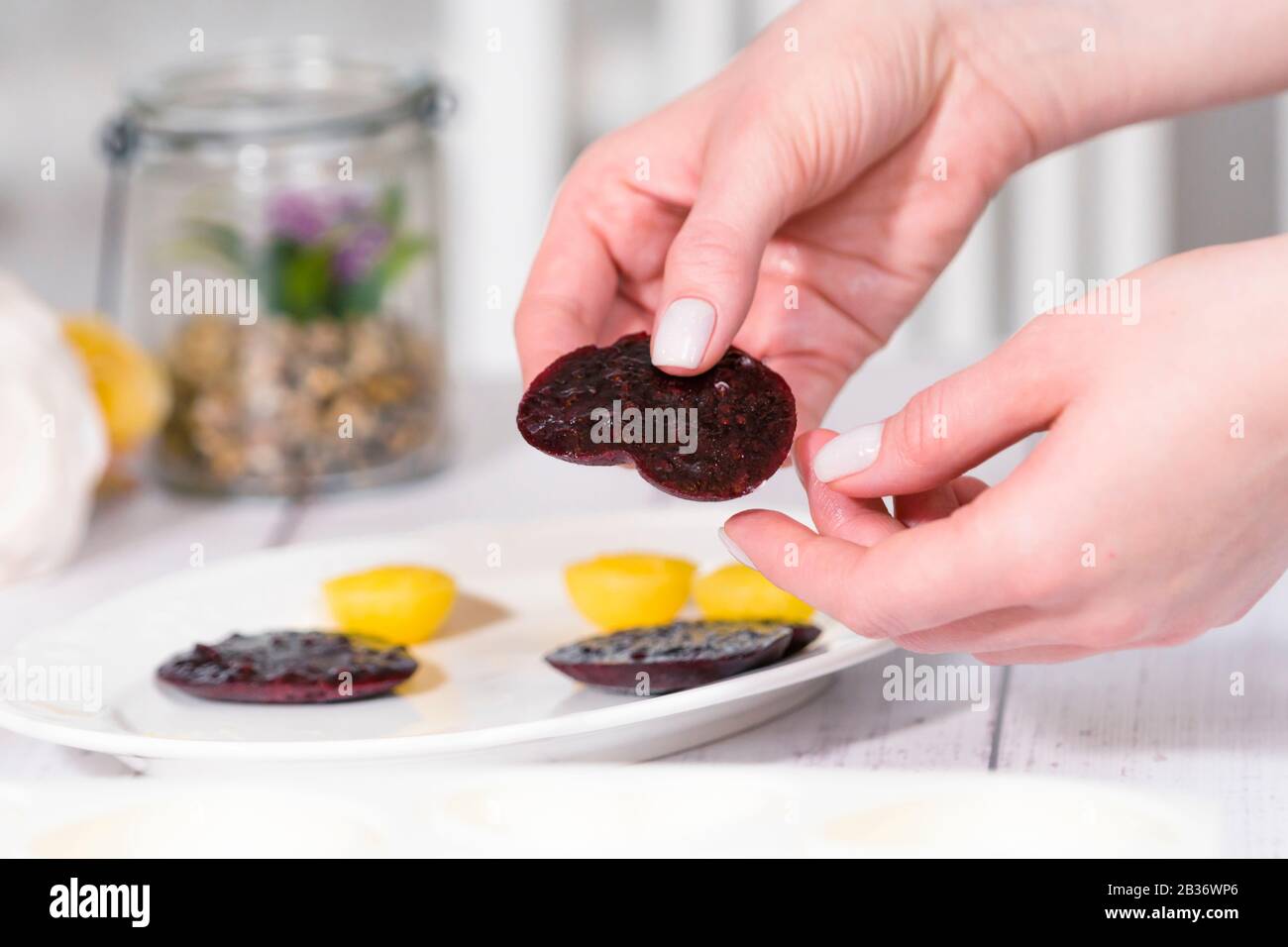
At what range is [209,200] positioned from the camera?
1410 millimetres

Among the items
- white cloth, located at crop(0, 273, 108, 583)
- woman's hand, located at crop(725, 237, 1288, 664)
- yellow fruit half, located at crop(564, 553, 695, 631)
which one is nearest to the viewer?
woman's hand, located at crop(725, 237, 1288, 664)

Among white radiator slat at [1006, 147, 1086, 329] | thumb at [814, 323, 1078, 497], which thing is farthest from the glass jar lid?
white radiator slat at [1006, 147, 1086, 329]

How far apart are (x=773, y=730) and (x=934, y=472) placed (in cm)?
21

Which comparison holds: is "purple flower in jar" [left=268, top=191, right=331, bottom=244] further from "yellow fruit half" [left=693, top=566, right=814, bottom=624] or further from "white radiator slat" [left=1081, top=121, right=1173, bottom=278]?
"white radiator slat" [left=1081, top=121, right=1173, bottom=278]

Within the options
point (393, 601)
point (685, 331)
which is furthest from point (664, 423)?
point (393, 601)

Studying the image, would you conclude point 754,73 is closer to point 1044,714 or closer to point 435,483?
point 1044,714

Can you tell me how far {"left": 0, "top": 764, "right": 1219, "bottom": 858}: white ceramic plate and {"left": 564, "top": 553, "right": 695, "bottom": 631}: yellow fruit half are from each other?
258 millimetres

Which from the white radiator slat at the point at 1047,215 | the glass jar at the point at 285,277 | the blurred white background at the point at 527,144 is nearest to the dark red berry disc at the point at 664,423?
the glass jar at the point at 285,277

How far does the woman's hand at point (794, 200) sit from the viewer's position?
33.3 inches

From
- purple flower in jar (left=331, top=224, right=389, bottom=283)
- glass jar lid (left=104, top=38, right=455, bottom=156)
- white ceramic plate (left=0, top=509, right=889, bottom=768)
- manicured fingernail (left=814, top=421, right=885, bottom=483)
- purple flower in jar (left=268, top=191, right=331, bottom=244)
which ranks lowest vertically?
white ceramic plate (left=0, top=509, right=889, bottom=768)

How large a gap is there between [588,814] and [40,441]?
72cm

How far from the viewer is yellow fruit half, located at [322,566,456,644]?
0.99 meters

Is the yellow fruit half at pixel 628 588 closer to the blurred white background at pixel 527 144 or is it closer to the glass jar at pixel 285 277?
the glass jar at pixel 285 277

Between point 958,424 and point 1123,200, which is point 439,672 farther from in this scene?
point 1123,200
